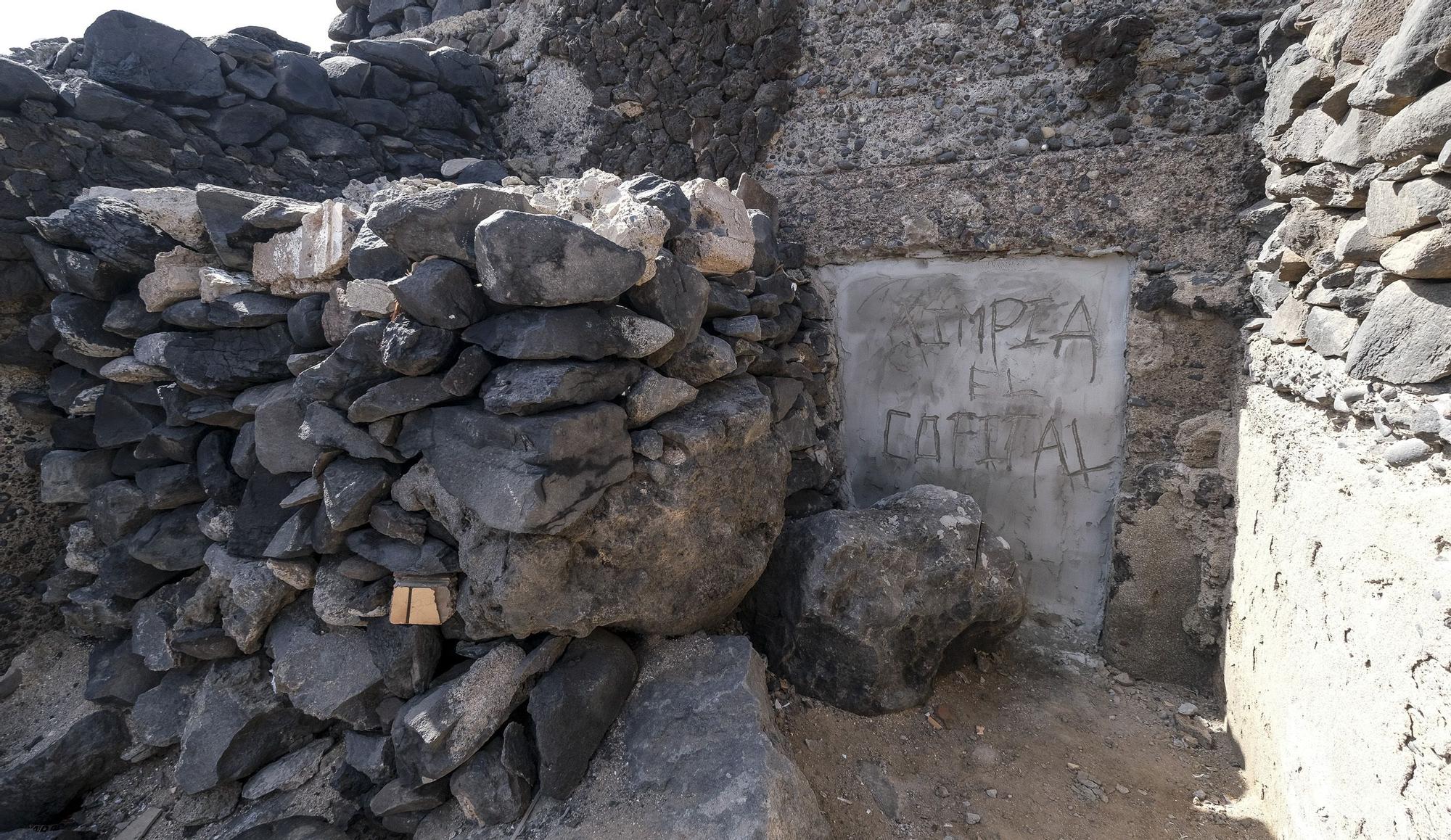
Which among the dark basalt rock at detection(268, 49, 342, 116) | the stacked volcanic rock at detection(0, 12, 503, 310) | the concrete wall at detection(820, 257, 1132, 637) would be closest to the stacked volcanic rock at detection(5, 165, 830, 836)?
the stacked volcanic rock at detection(0, 12, 503, 310)

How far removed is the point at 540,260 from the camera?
1.78m

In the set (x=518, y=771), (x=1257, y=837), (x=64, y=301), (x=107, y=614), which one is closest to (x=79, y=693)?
(x=107, y=614)

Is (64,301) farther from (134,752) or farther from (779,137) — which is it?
(779,137)

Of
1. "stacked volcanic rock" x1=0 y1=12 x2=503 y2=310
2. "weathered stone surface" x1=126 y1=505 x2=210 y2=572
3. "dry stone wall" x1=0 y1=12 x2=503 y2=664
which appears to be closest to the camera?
"weathered stone surface" x1=126 y1=505 x2=210 y2=572

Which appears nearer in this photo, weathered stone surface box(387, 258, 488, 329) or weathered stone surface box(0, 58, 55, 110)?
weathered stone surface box(387, 258, 488, 329)

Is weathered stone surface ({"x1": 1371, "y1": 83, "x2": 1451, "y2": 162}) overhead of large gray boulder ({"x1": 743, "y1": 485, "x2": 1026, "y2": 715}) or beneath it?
overhead

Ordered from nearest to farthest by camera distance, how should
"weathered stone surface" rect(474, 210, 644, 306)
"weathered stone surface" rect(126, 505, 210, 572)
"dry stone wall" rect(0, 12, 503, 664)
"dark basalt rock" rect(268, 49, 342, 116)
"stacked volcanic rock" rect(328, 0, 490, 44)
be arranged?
"weathered stone surface" rect(474, 210, 644, 306)
"weathered stone surface" rect(126, 505, 210, 572)
"dry stone wall" rect(0, 12, 503, 664)
"dark basalt rock" rect(268, 49, 342, 116)
"stacked volcanic rock" rect(328, 0, 490, 44)

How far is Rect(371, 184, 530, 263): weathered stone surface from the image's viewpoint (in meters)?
1.84

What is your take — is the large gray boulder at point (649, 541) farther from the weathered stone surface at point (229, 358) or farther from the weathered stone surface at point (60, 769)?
the weathered stone surface at point (60, 769)

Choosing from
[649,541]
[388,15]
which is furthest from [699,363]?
[388,15]

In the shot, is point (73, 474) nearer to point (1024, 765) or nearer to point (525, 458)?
point (525, 458)

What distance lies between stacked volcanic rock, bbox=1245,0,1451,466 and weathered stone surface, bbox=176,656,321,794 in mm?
3099

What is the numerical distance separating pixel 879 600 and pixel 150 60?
405cm

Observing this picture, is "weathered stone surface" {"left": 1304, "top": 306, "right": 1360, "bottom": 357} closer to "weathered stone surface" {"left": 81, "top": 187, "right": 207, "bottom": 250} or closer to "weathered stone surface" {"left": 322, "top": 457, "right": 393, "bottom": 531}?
"weathered stone surface" {"left": 322, "top": 457, "right": 393, "bottom": 531}
